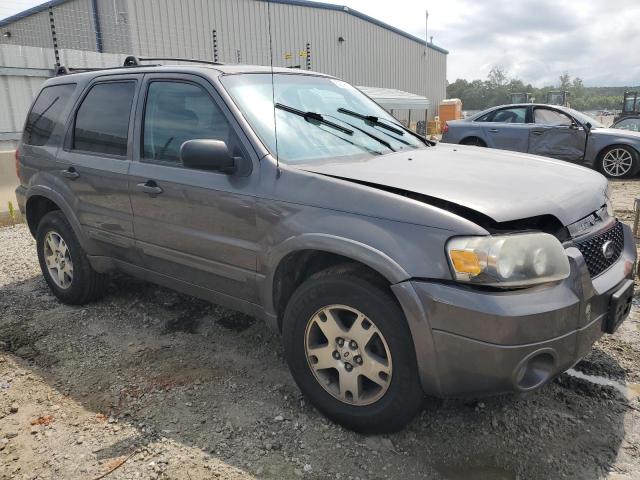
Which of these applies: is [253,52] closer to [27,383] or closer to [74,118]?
[74,118]

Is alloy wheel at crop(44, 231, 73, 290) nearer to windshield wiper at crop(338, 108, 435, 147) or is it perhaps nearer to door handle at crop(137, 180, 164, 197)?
door handle at crop(137, 180, 164, 197)

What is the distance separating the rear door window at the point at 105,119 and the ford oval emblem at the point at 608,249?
294cm

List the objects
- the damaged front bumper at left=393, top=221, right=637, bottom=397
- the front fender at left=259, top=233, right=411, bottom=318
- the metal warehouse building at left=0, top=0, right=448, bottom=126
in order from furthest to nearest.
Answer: the metal warehouse building at left=0, top=0, right=448, bottom=126 < the front fender at left=259, top=233, right=411, bottom=318 < the damaged front bumper at left=393, top=221, right=637, bottom=397

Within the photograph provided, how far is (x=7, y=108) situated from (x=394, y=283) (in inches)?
385

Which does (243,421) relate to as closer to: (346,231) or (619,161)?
(346,231)

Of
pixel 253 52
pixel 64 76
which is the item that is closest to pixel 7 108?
pixel 64 76

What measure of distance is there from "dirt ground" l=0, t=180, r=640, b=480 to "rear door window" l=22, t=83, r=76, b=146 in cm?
166

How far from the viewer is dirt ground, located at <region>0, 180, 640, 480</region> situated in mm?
2357

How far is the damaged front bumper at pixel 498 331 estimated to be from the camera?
203 cm

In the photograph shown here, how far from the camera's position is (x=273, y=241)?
8.74ft

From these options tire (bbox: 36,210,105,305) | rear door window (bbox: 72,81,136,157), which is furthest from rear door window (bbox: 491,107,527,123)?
tire (bbox: 36,210,105,305)

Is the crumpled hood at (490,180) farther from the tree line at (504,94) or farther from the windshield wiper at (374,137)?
the tree line at (504,94)

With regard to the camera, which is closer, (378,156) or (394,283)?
(394,283)

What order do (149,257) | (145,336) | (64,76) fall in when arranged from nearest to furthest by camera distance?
(149,257) < (145,336) < (64,76)
